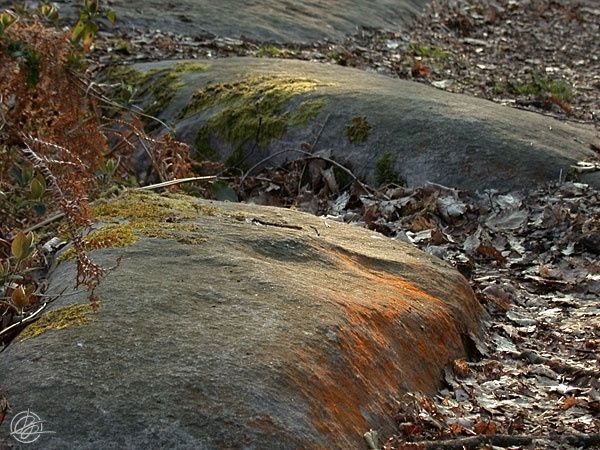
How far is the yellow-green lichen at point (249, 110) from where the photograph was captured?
6.84 meters

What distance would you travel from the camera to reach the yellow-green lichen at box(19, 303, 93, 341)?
2.70m

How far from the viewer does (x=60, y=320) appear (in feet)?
8.99

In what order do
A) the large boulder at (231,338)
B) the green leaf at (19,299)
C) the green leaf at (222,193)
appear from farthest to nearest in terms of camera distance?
the green leaf at (222,193) → the green leaf at (19,299) → the large boulder at (231,338)

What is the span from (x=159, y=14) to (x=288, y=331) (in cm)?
794

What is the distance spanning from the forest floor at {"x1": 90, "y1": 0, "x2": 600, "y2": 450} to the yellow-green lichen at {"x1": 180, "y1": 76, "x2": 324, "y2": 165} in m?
0.45

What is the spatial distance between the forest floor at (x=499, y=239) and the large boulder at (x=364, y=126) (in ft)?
0.91

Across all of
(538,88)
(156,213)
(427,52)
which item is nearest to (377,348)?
(156,213)

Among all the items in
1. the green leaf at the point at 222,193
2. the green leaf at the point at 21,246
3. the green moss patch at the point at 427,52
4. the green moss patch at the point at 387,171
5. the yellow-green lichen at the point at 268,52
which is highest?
the green leaf at the point at 21,246

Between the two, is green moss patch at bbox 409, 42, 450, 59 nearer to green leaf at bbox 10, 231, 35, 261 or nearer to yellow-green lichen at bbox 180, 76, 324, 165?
yellow-green lichen at bbox 180, 76, 324, 165

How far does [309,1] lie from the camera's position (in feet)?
39.3

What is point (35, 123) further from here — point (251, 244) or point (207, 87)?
point (207, 87)

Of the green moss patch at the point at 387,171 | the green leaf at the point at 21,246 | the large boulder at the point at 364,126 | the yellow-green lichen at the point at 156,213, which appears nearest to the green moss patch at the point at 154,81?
the large boulder at the point at 364,126

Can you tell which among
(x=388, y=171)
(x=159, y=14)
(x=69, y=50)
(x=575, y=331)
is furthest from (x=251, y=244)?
(x=159, y=14)

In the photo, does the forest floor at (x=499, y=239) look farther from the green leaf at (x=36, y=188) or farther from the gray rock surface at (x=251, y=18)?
the green leaf at (x=36, y=188)
